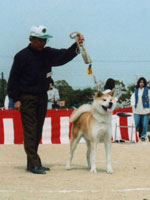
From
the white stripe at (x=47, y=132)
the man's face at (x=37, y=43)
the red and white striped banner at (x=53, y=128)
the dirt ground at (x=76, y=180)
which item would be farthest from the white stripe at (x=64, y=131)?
the man's face at (x=37, y=43)

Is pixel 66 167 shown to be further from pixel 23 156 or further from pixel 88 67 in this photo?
pixel 23 156

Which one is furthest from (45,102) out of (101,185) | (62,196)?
(62,196)

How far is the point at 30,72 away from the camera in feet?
26.4

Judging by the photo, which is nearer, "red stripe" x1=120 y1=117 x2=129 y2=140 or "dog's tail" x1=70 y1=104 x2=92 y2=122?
"dog's tail" x1=70 y1=104 x2=92 y2=122

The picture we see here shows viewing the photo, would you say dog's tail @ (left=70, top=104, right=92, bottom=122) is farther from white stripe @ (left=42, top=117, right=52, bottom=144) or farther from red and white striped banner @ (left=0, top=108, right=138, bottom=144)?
white stripe @ (left=42, top=117, right=52, bottom=144)

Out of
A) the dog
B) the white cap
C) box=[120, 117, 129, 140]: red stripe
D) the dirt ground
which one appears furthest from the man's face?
box=[120, 117, 129, 140]: red stripe

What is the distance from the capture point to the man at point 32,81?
803cm

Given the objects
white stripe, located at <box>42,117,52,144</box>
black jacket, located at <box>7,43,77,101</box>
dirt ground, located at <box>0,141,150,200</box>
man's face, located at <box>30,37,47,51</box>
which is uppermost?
man's face, located at <box>30,37,47,51</box>

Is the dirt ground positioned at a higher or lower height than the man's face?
lower

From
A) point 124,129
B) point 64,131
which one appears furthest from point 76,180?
point 124,129

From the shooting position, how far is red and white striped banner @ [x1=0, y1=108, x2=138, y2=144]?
13.7m

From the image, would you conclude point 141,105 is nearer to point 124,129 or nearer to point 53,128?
point 124,129

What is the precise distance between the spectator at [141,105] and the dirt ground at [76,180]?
4491mm

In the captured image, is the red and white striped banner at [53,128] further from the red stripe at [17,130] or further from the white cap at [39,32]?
the white cap at [39,32]
